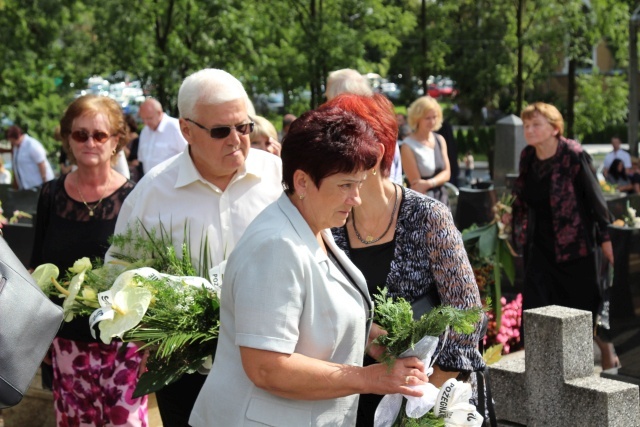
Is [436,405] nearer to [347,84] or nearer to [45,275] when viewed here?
[45,275]

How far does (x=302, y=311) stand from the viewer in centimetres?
293

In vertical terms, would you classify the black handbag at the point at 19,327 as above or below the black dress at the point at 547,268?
above

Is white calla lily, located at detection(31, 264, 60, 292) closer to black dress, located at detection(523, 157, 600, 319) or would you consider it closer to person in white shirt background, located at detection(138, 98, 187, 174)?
black dress, located at detection(523, 157, 600, 319)

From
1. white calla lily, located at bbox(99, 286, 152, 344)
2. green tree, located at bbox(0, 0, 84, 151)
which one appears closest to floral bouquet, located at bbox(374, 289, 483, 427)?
white calla lily, located at bbox(99, 286, 152, 344)

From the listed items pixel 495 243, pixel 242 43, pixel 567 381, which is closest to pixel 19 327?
pixel 567 381

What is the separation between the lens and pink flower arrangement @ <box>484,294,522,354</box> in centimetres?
704

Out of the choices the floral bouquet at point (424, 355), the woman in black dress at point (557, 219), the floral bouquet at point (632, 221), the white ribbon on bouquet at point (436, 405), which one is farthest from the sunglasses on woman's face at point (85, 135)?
the floral bouquet at point (632, 221)

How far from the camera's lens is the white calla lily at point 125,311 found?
3.46 metres

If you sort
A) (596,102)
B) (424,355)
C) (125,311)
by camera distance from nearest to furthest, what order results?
(424,355) < (125,311) < (596,102)

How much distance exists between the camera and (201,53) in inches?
713

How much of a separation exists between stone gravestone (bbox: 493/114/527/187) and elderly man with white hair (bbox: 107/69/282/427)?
1295 cm

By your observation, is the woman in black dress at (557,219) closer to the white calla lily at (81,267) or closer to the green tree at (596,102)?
the white calla lily at (81,267)

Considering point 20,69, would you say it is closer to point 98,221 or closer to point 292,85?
point 292,85

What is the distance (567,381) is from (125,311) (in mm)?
2258
